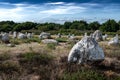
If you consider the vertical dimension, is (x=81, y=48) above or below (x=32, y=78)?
above

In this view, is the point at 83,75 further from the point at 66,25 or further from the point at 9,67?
the point at 66,25

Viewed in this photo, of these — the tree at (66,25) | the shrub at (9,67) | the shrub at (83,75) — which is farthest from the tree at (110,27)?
the shrub at (83,75)

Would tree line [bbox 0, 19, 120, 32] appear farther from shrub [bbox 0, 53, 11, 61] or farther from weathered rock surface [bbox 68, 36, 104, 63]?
weathered rock surface [bbox 68, 36, 104, 63]

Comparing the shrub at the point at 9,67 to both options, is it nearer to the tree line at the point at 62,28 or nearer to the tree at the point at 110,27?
the tree line at the point at 62,28

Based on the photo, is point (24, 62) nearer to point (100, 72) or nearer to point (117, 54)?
point (100, 72)

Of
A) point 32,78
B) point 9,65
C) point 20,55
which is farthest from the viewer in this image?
point 20,55

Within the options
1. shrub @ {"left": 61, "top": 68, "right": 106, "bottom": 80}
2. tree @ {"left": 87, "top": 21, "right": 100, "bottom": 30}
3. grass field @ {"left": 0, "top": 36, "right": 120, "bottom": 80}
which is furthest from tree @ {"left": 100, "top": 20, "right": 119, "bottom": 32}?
shrub @ {"left": 61, "top": 68, "right": 106, "bottom": 80}

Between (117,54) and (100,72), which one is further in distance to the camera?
(117,54)

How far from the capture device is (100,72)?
530 inches

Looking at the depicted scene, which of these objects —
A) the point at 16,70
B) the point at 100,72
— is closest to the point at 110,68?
the point at 100,72

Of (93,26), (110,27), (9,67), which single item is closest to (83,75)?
(9,67)

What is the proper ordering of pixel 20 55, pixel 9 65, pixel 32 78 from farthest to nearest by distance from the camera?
1. pixel 20 55
2. pixel 9 65
3. pixel 32 78

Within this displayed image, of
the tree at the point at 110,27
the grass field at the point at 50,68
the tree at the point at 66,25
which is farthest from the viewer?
the tree at the point at 66,25

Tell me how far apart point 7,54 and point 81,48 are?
4.00 m
